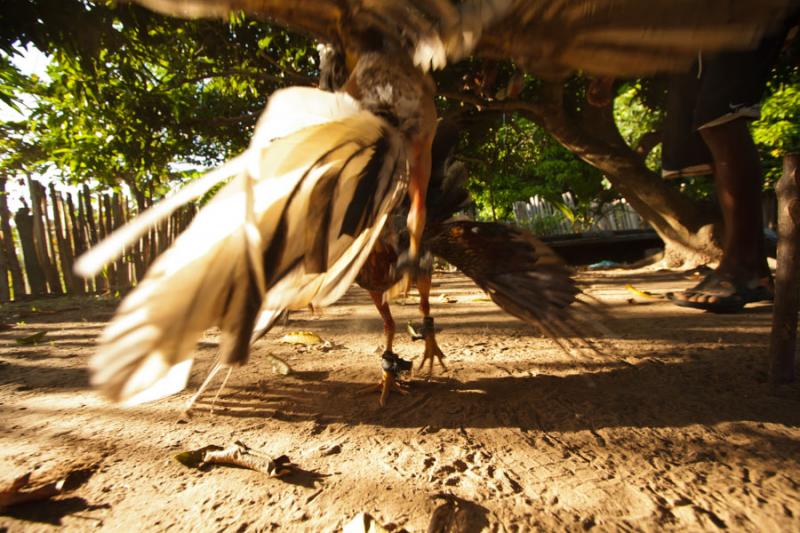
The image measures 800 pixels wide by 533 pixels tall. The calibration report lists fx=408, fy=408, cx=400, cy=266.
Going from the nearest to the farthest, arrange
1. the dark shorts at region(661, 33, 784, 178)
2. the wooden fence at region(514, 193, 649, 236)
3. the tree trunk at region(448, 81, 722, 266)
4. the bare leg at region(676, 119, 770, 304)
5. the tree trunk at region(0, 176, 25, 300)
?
the dark shorts at region(661, 33, 784, 178), the bare leg at region(676, 119, 770, 304), the tree trunk at region(448, 81, 722, 266), the tree trunk at region(0, 176, 25, 300), the wooden fence at region(514, 193, 649, 236)

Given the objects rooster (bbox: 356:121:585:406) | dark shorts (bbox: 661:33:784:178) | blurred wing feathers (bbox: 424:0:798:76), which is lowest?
rooster (bbox: 356:121:585:406)

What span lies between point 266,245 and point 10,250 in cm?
681

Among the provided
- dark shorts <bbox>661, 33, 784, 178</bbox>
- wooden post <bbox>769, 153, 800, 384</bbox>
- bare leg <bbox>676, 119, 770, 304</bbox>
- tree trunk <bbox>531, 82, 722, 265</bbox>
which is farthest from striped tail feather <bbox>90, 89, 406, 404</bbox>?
tree trunk <bbox>531, 82, 722, 265</bbox>

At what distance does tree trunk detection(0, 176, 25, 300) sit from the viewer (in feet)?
18.0

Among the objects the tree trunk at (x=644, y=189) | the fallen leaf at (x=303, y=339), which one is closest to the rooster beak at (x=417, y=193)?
the fallen leaf at (x=303, y=339)

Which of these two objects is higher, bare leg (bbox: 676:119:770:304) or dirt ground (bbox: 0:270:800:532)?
bare leg (bbox: 676:119:770:304)

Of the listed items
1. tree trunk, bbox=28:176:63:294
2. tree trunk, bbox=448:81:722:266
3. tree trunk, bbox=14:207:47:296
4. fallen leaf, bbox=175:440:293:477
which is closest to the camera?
fallen leaf, bbox=175:440:293:477

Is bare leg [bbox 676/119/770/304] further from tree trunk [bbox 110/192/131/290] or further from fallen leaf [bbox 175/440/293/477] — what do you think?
tree trunk [bbox 110/192/131/290]

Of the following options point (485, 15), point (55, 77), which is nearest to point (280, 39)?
point (55, 77)

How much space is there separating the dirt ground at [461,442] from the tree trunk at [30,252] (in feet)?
13.7

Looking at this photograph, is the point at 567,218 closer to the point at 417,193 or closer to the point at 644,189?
the point at 644,189

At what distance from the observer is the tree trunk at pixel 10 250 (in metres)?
5.49

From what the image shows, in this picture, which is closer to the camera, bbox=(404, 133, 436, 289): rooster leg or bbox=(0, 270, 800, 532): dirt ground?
bbox=(0, 270, 800, 532): dirt ground

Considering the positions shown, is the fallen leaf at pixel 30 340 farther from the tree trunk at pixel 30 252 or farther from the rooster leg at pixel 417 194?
the rooster leg at pixel 417 194
